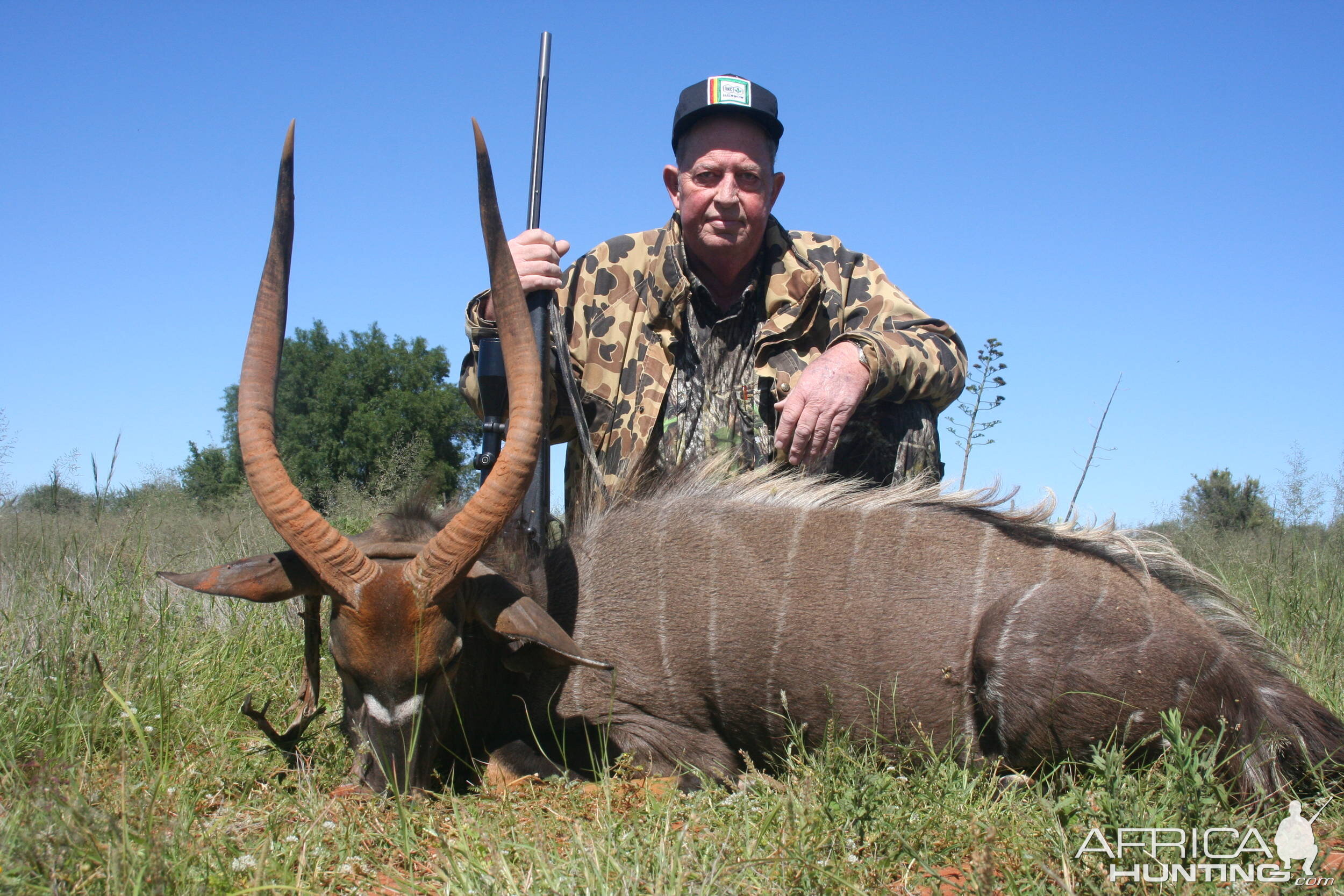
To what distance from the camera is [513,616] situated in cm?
318

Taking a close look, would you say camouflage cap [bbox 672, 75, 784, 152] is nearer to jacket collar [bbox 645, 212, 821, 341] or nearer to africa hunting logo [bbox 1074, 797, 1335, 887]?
jacket collar [bbox 645, 212, 821, 341]

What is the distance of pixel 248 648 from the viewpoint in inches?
174

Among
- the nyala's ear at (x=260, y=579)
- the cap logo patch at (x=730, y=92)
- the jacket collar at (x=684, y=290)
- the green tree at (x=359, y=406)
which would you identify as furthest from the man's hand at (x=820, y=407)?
the green tree at (x=359, y=406)

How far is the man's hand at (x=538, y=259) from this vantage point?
174 inches

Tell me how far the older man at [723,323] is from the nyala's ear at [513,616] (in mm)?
1495

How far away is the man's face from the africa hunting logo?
338 centimetres

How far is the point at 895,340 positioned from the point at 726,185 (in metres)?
1.19

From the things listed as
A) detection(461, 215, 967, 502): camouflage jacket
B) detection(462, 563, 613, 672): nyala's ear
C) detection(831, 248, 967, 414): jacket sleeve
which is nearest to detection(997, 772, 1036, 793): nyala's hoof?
detection(462, 563, 613, 672): nyala's ear

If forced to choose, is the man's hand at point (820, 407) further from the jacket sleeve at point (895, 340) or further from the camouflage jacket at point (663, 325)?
the camouflage jacket at point (663, 325)

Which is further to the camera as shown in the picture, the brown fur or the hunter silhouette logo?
the brown fur

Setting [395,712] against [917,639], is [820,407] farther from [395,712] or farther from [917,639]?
[395,712]

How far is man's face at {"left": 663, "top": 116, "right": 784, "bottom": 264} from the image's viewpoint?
500 cm

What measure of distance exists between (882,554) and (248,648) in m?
2.77

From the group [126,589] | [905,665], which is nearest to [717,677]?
[905,665]
